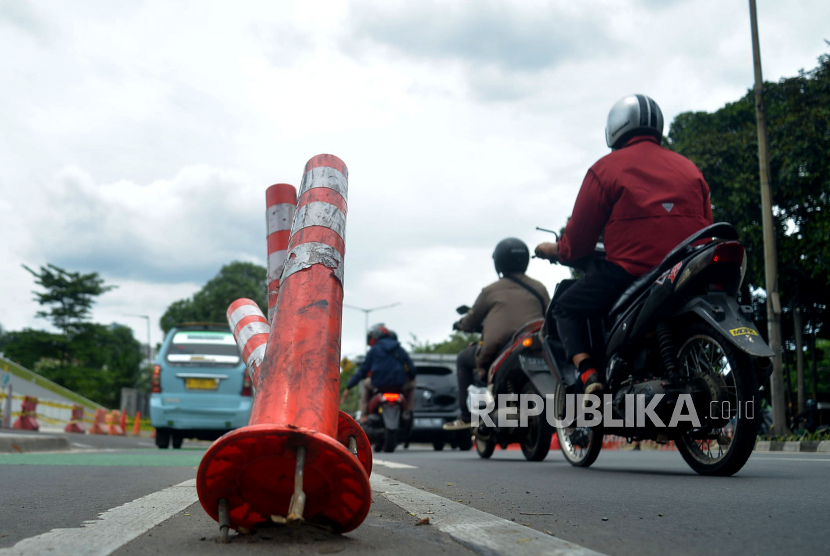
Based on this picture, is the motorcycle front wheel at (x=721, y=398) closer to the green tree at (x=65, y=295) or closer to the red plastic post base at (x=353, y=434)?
the red plastic post base at (x=353, y=434)

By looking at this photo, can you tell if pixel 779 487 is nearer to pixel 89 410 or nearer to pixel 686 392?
pixel 686 392

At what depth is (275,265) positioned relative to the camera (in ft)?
15.0

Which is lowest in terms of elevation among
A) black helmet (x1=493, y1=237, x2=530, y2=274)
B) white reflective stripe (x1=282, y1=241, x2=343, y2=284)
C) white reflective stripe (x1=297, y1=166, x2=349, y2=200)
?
white reflective stripe (x1=282, y1=241, x2=343, y2=284)

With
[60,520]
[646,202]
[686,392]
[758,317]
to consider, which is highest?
[758,317]

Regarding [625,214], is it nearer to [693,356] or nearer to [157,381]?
[693,356]

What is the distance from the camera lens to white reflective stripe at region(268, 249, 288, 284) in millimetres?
4496

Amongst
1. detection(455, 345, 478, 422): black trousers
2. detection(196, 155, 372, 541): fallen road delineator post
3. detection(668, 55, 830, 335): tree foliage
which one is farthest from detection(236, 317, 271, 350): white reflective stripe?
detection(668, 55, 830, 335): tree foliage

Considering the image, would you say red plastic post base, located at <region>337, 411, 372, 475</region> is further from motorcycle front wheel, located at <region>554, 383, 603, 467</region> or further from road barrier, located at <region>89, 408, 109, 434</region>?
road barrier, located at <region>89, 408, 109, 434</region>

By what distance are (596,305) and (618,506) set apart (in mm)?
2541

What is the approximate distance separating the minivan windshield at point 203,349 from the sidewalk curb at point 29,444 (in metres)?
2.64

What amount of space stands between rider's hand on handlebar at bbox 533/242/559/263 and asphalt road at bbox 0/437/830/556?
5.57 feet

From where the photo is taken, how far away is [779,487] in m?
4.26

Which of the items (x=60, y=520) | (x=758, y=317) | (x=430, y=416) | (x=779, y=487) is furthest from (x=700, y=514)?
(x=758, y=317)

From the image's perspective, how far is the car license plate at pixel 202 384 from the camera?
1427cm
